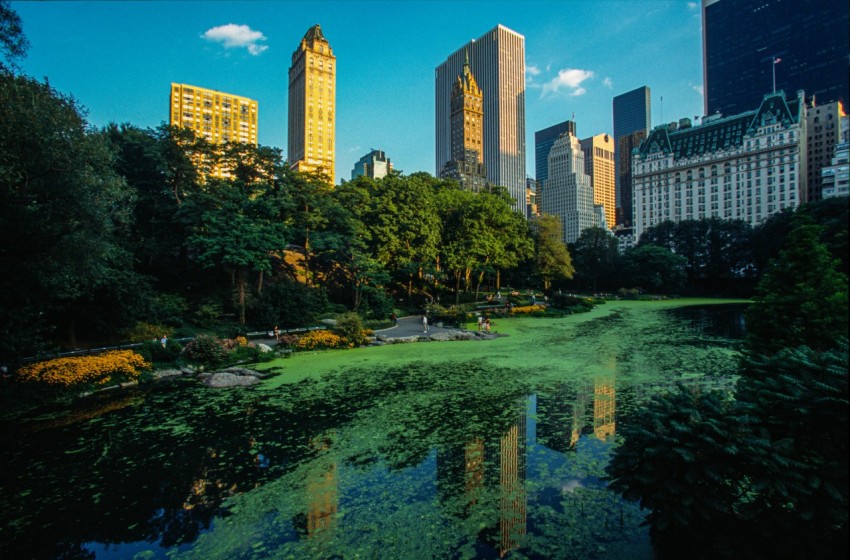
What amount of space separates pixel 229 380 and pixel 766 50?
601ft

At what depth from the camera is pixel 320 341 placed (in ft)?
70.5

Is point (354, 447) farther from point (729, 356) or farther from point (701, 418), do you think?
point (729, 356)

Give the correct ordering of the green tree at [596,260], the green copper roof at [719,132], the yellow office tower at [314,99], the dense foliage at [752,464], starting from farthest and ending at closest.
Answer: the yellow office tower at [314,99]
the green copper roof at [719,132]
the green tree at [596,260]
the dense foliage at [752,464]

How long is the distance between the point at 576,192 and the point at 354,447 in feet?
573

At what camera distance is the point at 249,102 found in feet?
355

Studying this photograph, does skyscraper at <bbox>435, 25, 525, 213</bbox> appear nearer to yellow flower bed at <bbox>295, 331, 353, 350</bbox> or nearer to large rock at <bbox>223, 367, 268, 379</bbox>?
yellow flower bed at <bbox>295, 331, 353, 350</bbox>

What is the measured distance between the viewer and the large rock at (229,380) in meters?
14.7

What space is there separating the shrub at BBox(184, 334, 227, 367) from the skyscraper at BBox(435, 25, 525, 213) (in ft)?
476

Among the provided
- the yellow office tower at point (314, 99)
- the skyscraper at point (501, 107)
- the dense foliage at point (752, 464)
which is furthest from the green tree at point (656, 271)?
the skyscraper at point (501, 107)

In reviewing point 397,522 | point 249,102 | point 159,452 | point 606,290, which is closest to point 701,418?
point 397,522

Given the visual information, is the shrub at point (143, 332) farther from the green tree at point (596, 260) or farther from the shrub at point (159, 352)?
the green tree at point (596, 260)

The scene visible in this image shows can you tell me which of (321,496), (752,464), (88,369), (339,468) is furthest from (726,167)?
(88,369)

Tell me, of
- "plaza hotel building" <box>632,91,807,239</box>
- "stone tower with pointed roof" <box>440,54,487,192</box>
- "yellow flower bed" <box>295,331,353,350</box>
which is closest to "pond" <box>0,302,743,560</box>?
"yellow flower bed" <box>295,331,353,350</box>

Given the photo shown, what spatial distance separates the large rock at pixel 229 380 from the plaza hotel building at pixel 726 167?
90331mm
